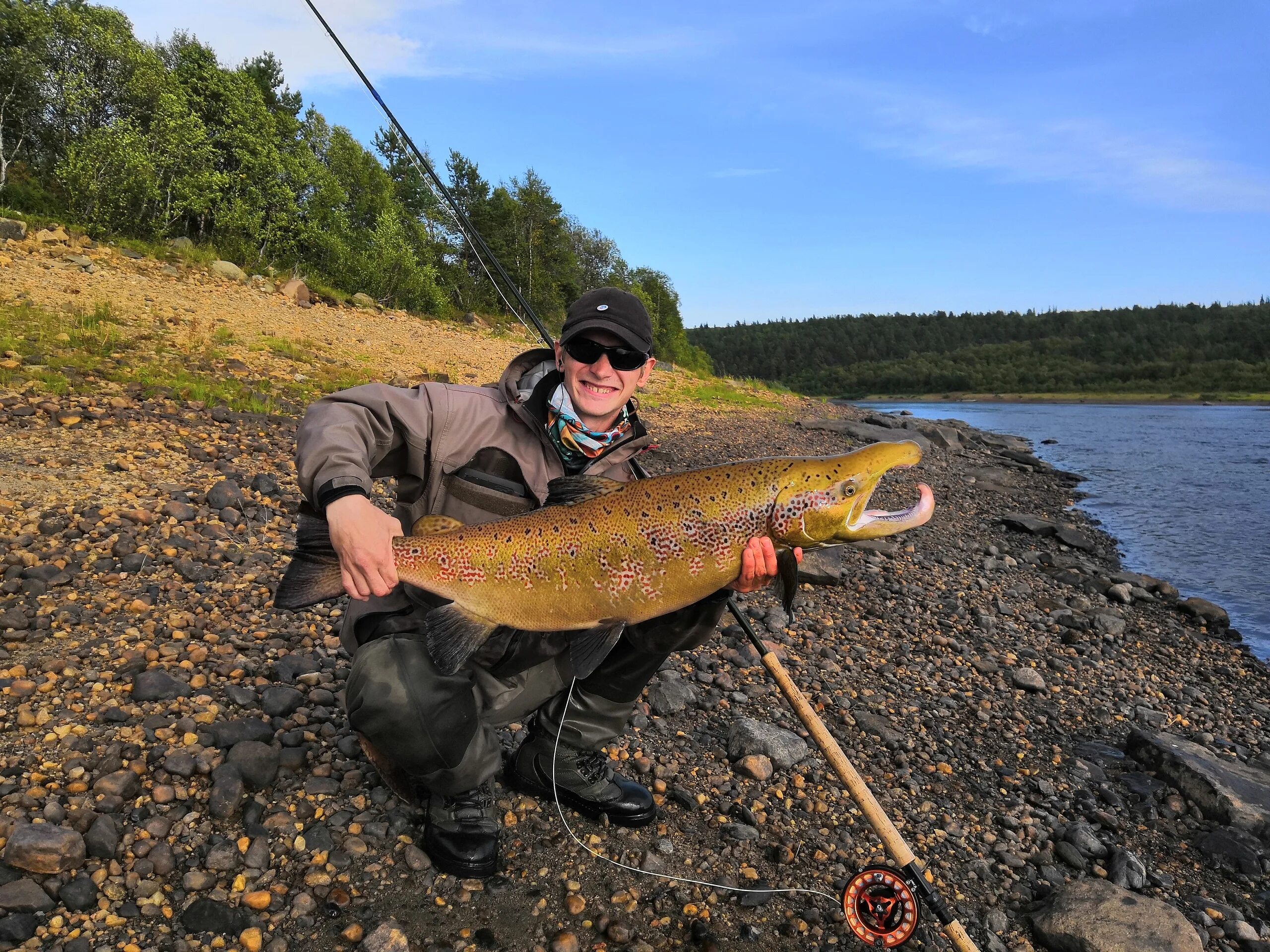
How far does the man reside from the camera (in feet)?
9.59

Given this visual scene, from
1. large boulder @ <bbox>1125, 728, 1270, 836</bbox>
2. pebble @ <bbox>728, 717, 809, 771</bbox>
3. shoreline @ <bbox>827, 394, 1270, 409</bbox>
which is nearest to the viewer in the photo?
pebble @ <bbox>728, 717, 809, 771</bbox>

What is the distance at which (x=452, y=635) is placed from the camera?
297 cm

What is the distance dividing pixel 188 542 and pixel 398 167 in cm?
5194

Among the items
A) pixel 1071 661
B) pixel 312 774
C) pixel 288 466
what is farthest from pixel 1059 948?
pixel 288 466

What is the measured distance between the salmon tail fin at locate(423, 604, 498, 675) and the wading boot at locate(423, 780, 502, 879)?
75cm

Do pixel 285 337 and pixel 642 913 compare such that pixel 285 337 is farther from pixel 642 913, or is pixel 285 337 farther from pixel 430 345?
pixel 642 913

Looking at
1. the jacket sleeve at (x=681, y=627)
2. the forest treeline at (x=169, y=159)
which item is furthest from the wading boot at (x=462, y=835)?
the forest treeline at (x=169, y=159)

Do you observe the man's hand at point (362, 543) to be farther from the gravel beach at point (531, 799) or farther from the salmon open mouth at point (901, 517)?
the salmon open mouth at point (901, 517)

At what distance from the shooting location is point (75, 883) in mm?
2684

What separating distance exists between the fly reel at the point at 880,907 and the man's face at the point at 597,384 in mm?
2427

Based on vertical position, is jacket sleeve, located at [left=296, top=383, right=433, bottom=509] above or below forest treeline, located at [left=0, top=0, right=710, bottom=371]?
below

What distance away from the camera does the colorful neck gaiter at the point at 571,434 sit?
3.54 meters

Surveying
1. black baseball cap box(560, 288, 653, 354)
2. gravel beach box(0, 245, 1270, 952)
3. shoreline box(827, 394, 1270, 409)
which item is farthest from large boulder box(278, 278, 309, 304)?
shoreline box(827, 394, 1270, 409)

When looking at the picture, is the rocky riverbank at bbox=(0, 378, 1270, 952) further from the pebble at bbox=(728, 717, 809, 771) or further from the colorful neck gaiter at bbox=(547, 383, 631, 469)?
the colorful neck gaiter at bbox=(547, 383, 631, 469)
